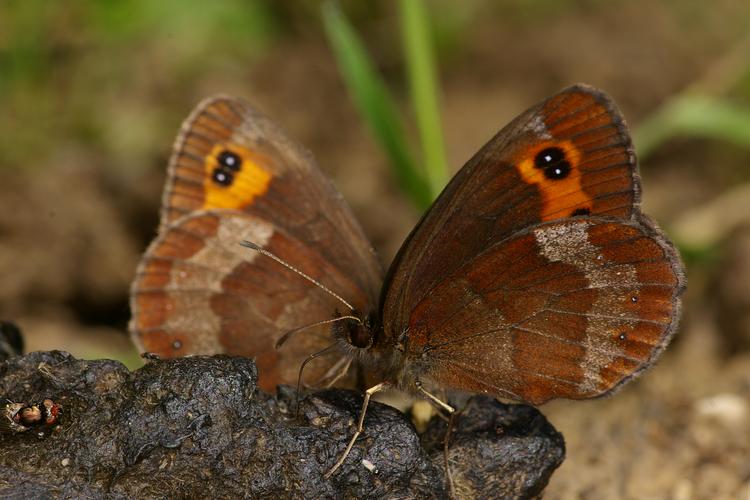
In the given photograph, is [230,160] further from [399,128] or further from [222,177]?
[399,128]

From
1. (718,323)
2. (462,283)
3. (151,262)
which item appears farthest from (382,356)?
(718,323)

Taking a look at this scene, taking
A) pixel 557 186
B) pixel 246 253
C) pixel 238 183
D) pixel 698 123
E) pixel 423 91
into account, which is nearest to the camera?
pixel 557 186

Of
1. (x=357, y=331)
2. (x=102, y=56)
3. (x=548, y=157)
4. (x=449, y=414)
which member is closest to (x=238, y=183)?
(x=357, y=331)

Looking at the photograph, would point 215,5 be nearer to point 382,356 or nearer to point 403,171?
point 403,171

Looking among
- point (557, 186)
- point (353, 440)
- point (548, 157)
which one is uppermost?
point (548, 157)

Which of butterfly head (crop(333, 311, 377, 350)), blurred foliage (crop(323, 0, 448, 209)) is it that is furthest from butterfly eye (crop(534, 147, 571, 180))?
blurred foliage (crop(323, 0, 448, 209))
